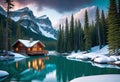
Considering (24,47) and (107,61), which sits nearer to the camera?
(107,61)

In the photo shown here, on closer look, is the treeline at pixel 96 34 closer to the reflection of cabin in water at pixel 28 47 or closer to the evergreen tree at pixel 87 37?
the evergreen tree at pixel 87 37

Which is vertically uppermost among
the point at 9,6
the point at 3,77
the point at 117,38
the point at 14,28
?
the point at 14,28

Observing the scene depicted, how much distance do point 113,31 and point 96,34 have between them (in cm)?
3207

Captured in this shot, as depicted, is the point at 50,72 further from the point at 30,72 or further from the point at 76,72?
the point at 76,72

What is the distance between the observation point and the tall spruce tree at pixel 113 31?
127 feet

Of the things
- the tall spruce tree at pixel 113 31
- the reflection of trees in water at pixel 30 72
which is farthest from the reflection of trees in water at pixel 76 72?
the tall spruce tree at pixel 113 31

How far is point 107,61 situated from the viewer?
104 feet

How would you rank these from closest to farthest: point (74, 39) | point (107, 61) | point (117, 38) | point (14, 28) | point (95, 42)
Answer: point (107, 61), point (117, 38), point (95, 42), point (74, 39), point (14, 28)

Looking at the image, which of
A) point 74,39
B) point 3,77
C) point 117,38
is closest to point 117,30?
point 117,38

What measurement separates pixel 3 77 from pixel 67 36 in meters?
67.2

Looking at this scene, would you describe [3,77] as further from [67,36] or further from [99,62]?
[67,36]

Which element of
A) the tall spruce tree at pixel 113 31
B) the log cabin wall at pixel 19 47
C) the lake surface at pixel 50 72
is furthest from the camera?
the log cabin wall at pixel 19 47

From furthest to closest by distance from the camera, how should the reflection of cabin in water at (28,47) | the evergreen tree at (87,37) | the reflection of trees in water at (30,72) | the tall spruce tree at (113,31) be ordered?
the reflection of cabin in water at (28,47)
the evergreen tree at (87,37)
the tall spruce tree at (113,31)
the reflection of trees in water at (30,72)

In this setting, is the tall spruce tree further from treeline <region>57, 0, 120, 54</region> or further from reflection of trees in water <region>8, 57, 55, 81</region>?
reflection of trees in water <region>8, 57, 55, 81</region>
